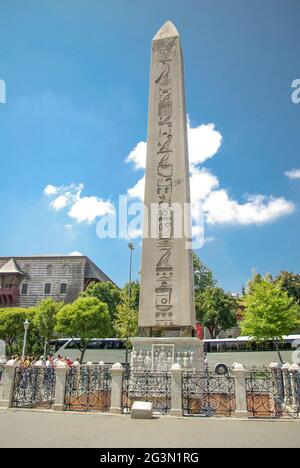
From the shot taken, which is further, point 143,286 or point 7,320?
point 7,320

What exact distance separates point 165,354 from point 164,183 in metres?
5.45

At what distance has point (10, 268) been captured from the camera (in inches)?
1826

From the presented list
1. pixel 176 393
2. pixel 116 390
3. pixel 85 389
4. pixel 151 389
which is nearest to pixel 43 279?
pixel 85 389

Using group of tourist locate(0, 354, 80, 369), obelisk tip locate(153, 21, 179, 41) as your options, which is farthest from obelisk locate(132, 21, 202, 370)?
group of tourist locate(0, 354, 80, 369)

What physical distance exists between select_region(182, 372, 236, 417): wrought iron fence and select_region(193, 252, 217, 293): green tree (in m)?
29.4

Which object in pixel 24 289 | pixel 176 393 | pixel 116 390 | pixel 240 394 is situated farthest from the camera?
pixel 24 289

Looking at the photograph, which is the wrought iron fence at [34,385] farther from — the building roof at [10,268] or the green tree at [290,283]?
the building roof at [10,268]

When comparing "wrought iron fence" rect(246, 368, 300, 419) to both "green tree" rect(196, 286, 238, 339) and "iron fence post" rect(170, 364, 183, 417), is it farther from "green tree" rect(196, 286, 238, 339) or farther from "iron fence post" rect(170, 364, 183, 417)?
"green tree" rect(196, 286, 238, 339)

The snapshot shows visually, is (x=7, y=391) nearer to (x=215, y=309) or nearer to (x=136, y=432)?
(x=136, y=432)

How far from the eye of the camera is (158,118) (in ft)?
43.5
